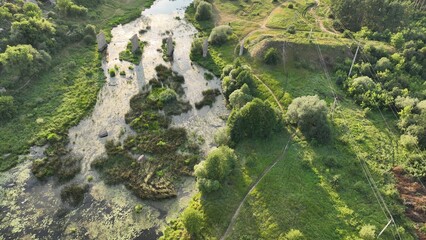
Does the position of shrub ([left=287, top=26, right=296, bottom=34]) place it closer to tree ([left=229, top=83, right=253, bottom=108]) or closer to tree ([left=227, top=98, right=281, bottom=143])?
tree ([left=229, top=83, right=253, bottom=108])

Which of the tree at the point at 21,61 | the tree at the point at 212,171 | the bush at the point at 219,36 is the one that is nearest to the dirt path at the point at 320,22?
the bush at the point at 219,36

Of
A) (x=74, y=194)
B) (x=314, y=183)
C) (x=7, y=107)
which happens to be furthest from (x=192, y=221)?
(x=7, y=107)

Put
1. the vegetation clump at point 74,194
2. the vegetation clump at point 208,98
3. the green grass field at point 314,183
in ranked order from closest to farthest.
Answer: the green grass field at point 314,183, the vegetation clump at point 74,194, the vegetation clump at point 208,98

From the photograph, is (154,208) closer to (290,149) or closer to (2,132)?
(290,149)

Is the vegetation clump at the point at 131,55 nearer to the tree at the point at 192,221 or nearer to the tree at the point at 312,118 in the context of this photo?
the tree at the point at 312,118

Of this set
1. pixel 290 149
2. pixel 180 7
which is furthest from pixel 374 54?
pixel 180 7

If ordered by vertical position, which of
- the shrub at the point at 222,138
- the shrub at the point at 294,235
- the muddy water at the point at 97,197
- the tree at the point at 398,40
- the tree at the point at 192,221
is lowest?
the muddy water at the point at 97,197

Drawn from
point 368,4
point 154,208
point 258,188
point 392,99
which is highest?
point 368,4
